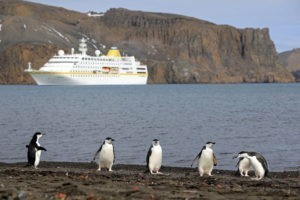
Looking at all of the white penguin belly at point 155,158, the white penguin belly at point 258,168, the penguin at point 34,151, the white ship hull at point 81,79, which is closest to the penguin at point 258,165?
the white penguin belly at point 258,168

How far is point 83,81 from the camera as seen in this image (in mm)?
143000

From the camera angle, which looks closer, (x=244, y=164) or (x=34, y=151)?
(x=244, y=164)

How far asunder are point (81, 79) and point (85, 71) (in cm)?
198

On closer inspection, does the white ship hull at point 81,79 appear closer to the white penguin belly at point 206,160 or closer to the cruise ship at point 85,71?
the cruise ship at point 85,71

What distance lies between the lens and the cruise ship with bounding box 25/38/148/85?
5482 inches

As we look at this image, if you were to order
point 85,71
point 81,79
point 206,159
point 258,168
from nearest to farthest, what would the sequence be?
point 258,168 → point 206,159 → point 81,79 → point 85,71

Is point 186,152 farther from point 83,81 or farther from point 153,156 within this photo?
point 83,81

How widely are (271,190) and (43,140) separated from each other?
16138mm

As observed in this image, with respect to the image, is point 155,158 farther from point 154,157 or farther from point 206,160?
point 206,160

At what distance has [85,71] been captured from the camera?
142 meters

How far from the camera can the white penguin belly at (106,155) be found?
47.1 ft

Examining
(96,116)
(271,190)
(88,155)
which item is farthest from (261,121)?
(271,190)

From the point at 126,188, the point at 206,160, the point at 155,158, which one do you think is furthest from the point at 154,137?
the point at 126,188

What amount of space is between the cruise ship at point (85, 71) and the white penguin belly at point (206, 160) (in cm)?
12550
